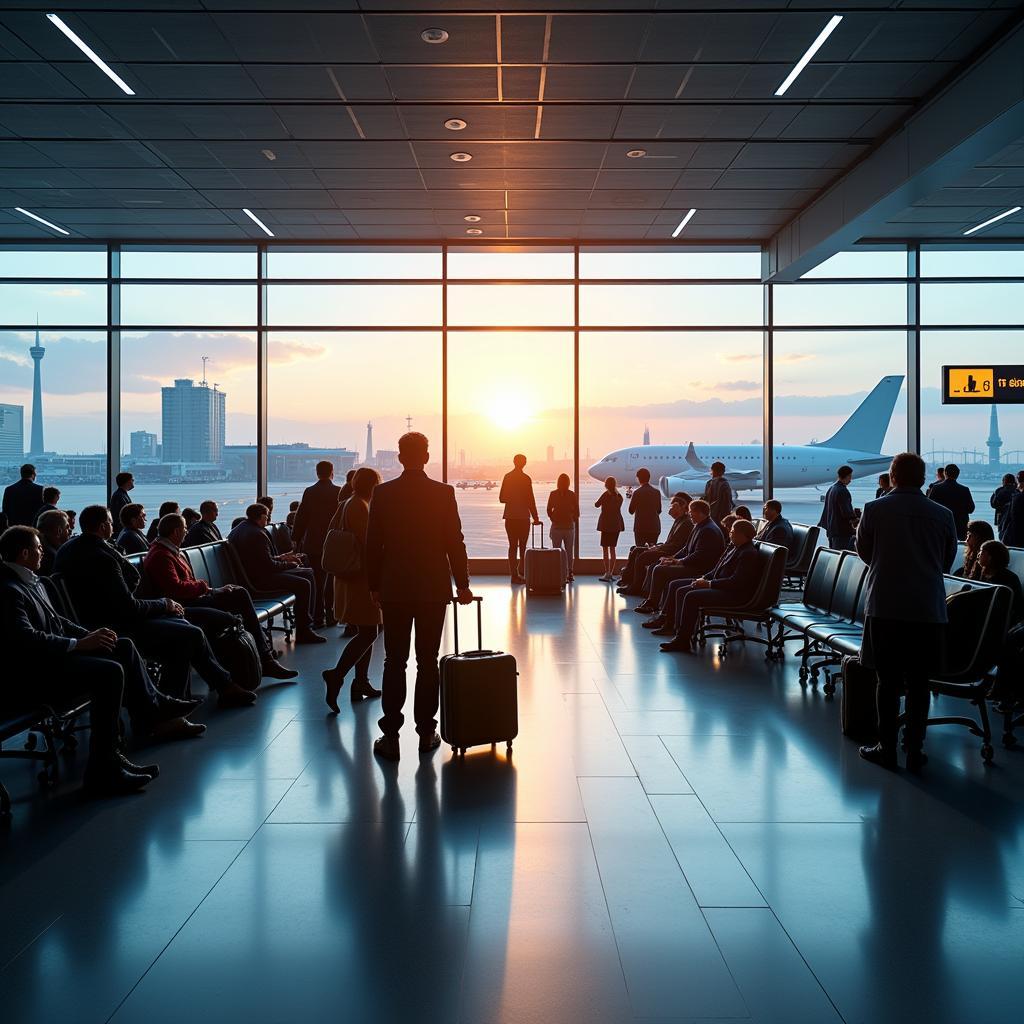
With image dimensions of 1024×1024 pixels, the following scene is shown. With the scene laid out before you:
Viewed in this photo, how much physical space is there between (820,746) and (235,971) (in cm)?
353

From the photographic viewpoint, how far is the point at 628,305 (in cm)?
1313

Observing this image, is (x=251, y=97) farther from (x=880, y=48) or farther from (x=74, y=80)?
(x=880, y=48)

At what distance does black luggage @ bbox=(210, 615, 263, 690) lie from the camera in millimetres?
6230

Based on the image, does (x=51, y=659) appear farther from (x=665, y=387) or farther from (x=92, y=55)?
(x=665, y=387)

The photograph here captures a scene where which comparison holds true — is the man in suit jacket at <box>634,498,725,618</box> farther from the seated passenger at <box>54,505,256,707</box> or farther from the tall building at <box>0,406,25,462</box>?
the tall building at <box>0,406,25,462</box>

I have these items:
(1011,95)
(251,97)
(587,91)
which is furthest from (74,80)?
(1011,95)

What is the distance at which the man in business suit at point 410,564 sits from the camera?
4.82 meters

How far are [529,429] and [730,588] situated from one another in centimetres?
667

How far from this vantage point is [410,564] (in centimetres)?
482

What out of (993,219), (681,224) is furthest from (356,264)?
(993,219)

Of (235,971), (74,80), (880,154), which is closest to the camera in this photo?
(235,971)

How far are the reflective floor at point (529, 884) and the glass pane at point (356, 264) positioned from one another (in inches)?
355

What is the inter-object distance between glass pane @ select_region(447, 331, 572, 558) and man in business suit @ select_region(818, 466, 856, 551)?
12.3ft

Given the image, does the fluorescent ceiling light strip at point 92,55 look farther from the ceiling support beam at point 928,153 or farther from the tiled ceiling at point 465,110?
the ceiling support beam at point 928,153
